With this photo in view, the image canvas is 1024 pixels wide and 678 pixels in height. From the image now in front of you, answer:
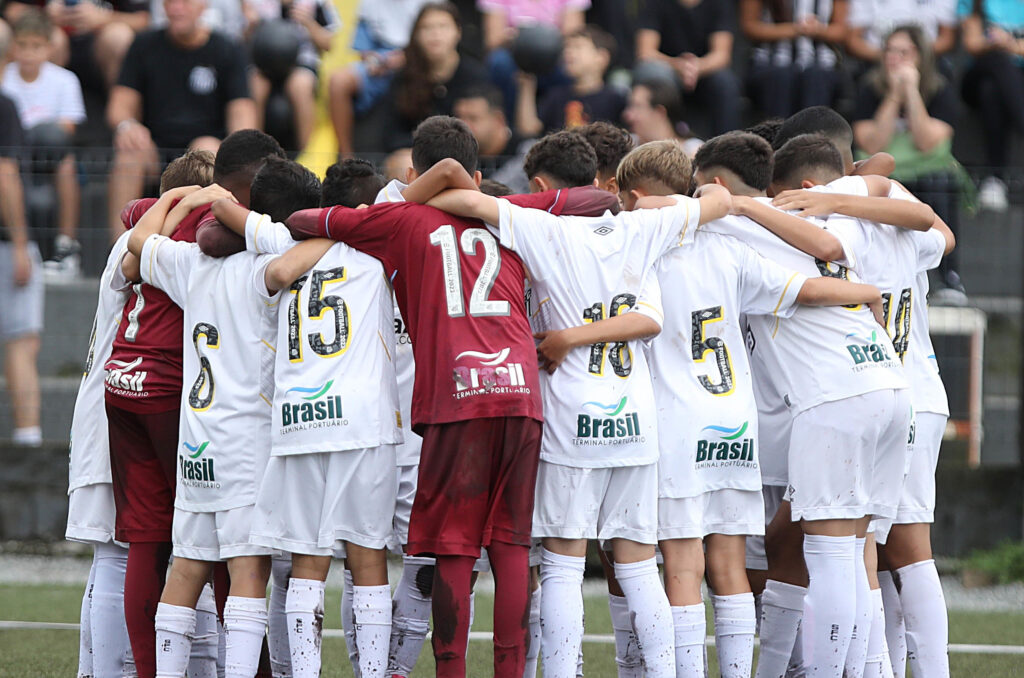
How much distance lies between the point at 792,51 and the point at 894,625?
24.2 ft

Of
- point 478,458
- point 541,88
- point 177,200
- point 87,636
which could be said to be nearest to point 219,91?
point 541,88

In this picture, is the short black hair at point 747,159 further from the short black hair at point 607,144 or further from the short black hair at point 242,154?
the short black hair at point 242,154

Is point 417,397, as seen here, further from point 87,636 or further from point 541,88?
point 541,88

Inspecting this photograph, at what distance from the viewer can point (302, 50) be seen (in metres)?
11.5

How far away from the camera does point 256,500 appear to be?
5012mm

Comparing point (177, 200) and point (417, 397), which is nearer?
point (417, 397)

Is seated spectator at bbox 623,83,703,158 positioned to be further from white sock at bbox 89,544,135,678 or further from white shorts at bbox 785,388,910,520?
white sock at bbox 89,544,135,678

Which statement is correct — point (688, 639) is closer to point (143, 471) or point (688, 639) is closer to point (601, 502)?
point (601, 502)

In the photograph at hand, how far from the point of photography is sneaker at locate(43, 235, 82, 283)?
30.7ft

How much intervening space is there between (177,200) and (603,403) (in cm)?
201

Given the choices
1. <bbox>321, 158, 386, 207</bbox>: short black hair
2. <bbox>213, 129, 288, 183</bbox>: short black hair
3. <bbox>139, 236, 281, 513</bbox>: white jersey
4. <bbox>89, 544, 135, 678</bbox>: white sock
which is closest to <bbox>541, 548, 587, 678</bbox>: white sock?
<bbox>139, 236, 281, 513</bbox>: white jersey

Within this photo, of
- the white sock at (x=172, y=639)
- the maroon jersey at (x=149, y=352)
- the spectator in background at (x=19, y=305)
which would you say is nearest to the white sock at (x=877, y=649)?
the white sock at (x=172, y=639)

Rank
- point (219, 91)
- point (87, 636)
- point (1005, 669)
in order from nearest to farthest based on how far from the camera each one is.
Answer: point (87, 636)
point (1005, 669)
point (219, 91)

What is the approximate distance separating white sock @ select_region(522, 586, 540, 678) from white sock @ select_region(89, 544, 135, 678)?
1.60m
